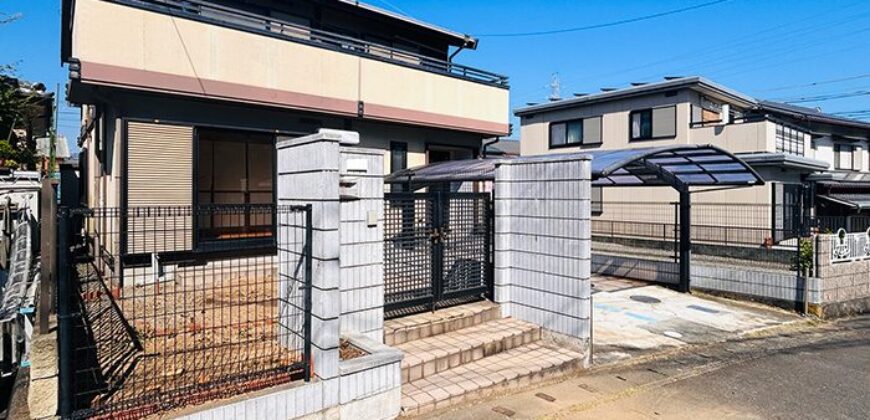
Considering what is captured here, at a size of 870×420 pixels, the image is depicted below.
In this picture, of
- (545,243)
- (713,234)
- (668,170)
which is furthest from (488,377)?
(713,234)

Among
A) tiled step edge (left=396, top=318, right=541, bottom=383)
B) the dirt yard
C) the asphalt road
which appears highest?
the dirt yard

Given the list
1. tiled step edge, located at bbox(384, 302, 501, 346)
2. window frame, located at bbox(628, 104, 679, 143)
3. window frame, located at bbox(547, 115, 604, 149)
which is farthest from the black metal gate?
window frame, located at bbox(547, 115, 604, 149)

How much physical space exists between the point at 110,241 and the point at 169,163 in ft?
5.45

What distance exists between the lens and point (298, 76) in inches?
331

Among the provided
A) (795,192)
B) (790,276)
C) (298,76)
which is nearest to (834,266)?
(790,276)

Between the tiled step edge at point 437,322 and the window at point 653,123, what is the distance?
13.9 metres

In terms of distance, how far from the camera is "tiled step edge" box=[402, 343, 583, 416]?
14.1 ft

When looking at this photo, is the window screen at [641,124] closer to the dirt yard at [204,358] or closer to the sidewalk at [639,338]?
the sidewalk at [639,338]

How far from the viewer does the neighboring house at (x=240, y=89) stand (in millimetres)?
6773

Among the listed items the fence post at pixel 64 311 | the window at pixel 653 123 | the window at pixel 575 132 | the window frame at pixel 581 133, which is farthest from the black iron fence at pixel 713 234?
the fence post at pixel 64 311

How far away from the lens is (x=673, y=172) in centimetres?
915

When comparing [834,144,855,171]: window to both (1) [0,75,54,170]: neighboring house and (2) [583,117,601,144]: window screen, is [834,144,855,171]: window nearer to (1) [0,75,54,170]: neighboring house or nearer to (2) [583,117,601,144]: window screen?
(2) [583,117,601,144]: window screen

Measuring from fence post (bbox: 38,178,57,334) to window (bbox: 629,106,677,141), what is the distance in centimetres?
1756

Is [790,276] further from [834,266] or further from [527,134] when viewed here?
[527,134]
